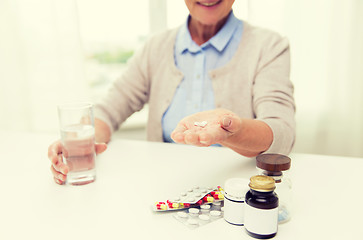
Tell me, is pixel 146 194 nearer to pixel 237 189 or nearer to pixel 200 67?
pixel 237 189

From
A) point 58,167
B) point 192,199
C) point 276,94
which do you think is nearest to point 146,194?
point 192,199

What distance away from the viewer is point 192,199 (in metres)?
0.63

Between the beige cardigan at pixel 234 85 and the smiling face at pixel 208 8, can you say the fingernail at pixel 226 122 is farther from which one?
the smiling face at pixel 208 8

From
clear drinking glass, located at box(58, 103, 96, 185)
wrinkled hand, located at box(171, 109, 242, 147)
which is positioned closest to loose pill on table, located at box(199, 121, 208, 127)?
wrinkled hand, located at box(171, 109, 242, 147)

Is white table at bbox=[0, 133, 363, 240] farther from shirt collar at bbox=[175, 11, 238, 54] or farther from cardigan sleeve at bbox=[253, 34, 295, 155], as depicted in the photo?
shirt collar at bbox=[175, 11, 238, 54]

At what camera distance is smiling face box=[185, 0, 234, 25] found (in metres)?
1.00

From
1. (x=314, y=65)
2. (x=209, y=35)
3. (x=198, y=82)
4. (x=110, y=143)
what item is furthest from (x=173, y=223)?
(x=314, y=65)

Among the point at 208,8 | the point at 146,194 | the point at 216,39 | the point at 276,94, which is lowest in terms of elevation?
the point at 146,194

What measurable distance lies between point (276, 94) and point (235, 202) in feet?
1.63

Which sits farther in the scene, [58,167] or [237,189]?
[58,167]

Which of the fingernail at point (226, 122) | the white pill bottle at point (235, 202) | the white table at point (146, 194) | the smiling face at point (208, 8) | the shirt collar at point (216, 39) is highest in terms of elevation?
the smiling face at point (208, 8)

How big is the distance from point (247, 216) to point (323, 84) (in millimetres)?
1142

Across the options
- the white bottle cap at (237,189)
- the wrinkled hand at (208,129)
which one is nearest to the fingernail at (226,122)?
the wrinkled hand at (208,129)

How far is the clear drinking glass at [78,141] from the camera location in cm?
74
